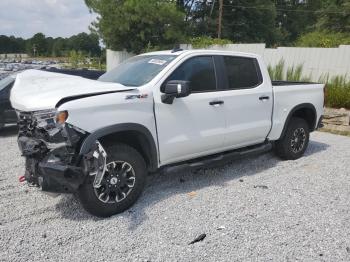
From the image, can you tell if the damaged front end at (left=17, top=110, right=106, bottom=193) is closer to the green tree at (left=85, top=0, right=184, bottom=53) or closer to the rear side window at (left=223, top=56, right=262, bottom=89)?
the rear side window at (left=223, top=56, right=262, bottom=89)

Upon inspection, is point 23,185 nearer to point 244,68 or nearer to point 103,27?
point 244,68

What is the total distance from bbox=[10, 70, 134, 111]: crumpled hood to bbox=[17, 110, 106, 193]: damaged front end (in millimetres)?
101

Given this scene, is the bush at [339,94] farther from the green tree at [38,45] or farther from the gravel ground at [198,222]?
the green tree at [38,45]

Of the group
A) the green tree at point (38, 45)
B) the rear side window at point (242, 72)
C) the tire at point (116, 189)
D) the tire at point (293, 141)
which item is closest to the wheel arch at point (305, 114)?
the tire at point (293, 141)

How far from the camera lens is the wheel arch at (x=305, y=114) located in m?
6.12

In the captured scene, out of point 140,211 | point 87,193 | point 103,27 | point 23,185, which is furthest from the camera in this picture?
point 103,27

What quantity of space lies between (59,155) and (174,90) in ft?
4.67

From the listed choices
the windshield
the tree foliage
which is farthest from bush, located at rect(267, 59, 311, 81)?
the tree foliage

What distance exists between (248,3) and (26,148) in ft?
115

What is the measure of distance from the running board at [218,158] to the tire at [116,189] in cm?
45

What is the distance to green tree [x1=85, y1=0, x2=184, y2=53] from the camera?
21.5 metres

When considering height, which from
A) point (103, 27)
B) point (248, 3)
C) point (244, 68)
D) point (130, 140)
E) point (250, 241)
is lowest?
point (250, 241)

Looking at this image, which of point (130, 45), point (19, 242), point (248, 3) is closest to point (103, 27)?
point (130, 45)

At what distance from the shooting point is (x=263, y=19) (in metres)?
36.4
